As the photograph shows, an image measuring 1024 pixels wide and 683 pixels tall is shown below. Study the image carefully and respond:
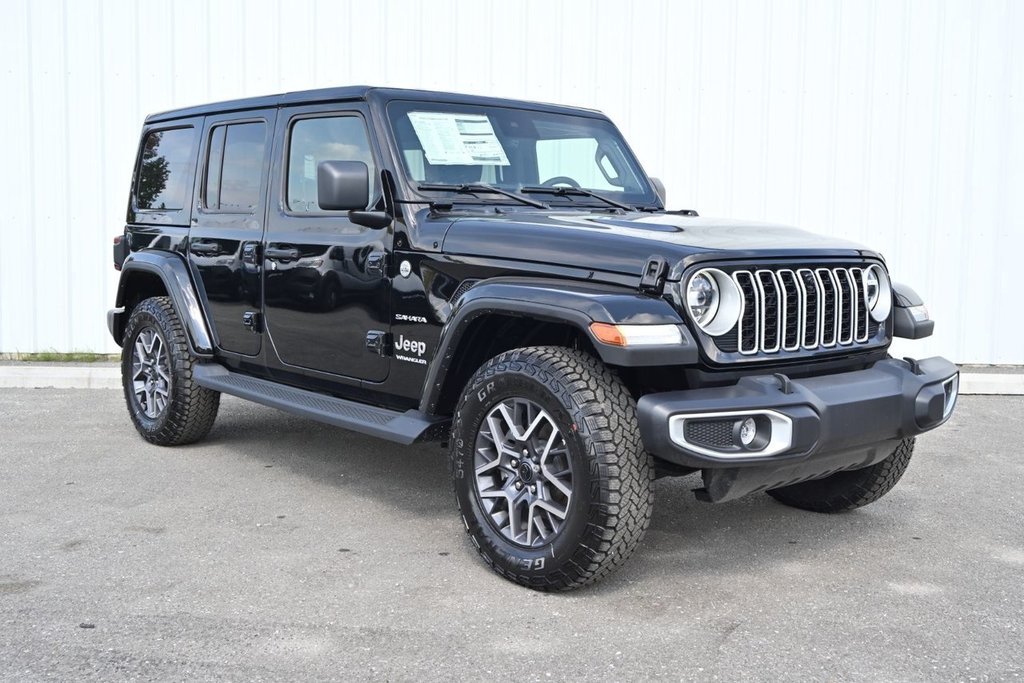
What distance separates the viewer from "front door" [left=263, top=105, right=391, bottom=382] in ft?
15.3

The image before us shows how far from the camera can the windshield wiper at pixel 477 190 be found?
15.1ft

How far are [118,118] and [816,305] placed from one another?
24.1ft

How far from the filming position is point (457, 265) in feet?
13.9

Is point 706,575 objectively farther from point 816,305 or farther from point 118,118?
point 118,118

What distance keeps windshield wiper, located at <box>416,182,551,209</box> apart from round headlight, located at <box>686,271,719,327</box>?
1197 millimetres

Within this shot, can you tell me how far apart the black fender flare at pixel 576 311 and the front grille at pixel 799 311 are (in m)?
0.28

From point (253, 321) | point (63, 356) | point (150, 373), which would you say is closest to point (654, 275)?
point (253, 321)

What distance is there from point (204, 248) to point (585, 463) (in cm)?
304

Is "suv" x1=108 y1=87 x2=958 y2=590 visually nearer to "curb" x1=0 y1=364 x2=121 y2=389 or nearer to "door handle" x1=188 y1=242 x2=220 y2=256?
"door handle" x1=188 y1=242 x2=220 y2=256

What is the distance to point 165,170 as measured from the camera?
6270mm

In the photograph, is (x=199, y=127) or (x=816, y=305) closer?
(x=816, y=305)

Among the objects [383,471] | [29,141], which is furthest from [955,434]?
[29,141]

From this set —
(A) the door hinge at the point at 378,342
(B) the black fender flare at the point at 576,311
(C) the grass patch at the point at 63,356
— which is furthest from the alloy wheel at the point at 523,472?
(C) the grass patch at the point at 63,356

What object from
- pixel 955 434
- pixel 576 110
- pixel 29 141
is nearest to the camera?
pixel 576 110
